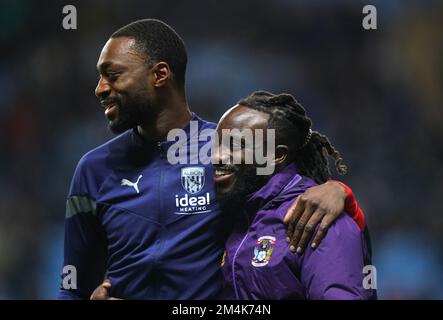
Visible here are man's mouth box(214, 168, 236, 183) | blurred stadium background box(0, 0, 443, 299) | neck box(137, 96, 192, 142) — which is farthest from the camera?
blurred stadium background box(0, 0, 443, 299)

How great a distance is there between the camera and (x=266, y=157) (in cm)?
281

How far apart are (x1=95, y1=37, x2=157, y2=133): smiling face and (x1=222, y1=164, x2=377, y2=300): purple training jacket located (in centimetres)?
55

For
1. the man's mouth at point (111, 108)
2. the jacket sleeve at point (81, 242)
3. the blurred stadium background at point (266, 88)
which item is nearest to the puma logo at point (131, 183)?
the jacket sleeve at point (81, 242)

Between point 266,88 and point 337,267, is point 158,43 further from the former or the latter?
point 266,88

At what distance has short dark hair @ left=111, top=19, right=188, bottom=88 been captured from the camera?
9.75 feet

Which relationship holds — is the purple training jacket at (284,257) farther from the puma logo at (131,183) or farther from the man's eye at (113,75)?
the man's eye at (113,75)

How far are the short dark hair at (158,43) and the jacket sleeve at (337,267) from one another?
938 mm

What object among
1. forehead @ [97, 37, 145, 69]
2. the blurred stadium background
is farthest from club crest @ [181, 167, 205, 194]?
the blurred stadium background

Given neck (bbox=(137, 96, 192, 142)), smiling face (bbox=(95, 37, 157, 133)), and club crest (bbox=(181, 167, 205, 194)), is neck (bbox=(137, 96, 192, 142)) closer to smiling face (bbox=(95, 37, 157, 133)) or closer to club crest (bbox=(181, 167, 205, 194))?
smiling face (bbox=(95, 37, 157, 133))

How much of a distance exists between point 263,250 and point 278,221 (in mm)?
121

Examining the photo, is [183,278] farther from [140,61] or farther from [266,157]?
[140,61]

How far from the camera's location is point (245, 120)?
280cm
